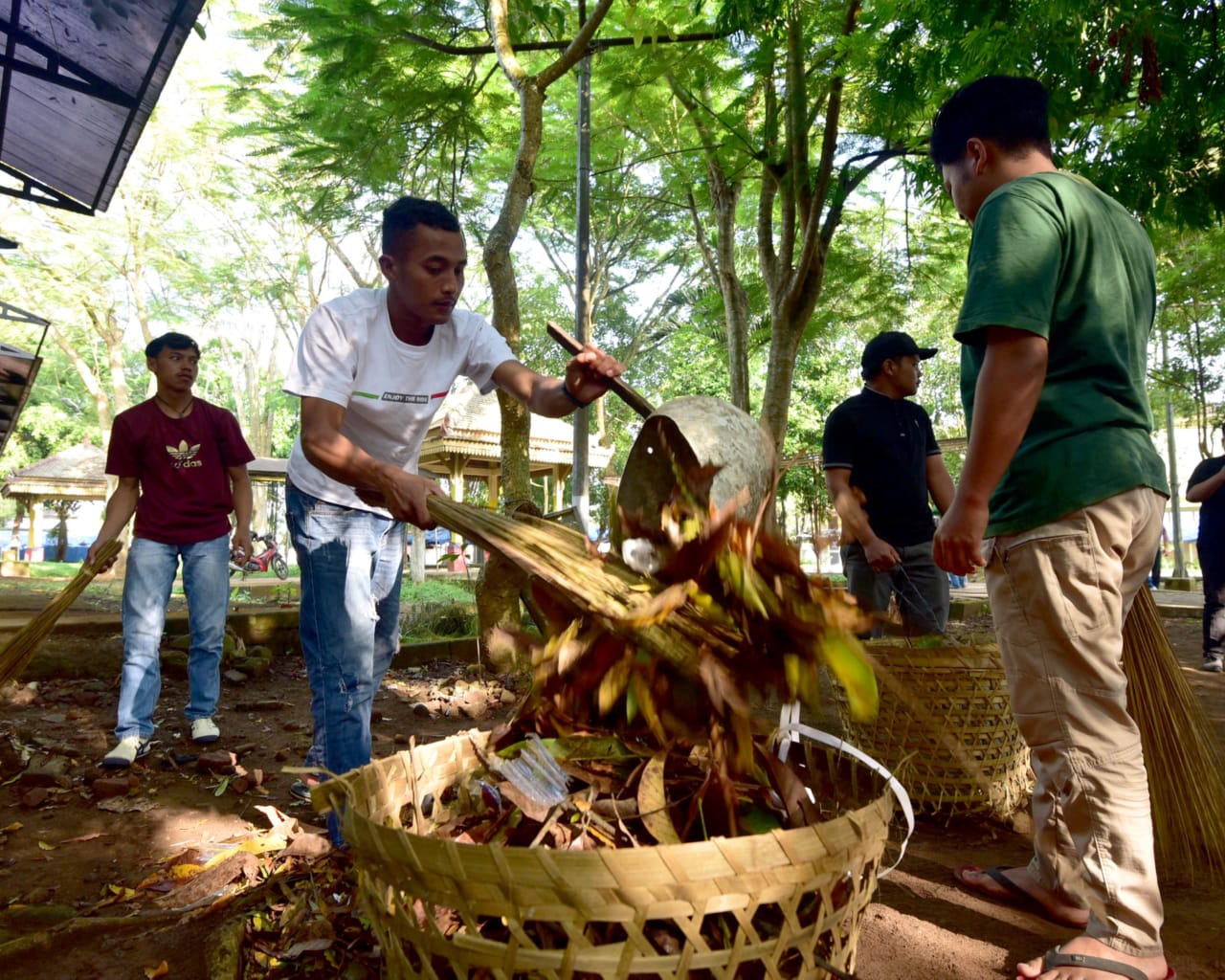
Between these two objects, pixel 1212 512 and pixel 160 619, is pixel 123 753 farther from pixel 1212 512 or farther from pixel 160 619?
pixel 1212 512

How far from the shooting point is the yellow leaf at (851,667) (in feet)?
4.50

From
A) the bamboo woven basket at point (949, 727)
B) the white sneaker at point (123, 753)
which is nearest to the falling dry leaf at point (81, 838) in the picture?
the white sneaker at point (123, 753)

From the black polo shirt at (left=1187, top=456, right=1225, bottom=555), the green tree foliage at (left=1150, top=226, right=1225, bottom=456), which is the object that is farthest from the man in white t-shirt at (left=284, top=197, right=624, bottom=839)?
the green tree foliage at (left=1150, top=226, right=1225, bottom=456)

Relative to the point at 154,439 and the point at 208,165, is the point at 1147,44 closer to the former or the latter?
the point at 154,439

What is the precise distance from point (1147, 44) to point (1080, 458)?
2.30 meters

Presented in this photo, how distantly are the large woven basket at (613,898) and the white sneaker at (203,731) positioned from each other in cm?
293

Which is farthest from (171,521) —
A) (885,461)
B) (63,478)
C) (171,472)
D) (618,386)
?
(63,478)

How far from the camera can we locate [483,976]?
1174 mm

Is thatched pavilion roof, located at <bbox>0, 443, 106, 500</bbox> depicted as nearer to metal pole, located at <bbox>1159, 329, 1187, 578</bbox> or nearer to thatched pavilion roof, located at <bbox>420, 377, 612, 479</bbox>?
thatched pavilion roof, located at <bbox>420, 377, 612, 479</bbox>

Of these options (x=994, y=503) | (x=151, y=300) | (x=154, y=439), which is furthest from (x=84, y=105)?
(x=151, y=300)

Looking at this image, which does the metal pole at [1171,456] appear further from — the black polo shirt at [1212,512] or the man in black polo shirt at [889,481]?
the man in black polo shirt at [889,481]

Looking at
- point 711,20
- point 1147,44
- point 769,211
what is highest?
point 711,20

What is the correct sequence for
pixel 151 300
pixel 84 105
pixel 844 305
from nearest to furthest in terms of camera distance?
pixel 84 105 < pixel 844 305 < pixel 151 300

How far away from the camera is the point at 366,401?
8.01ft
